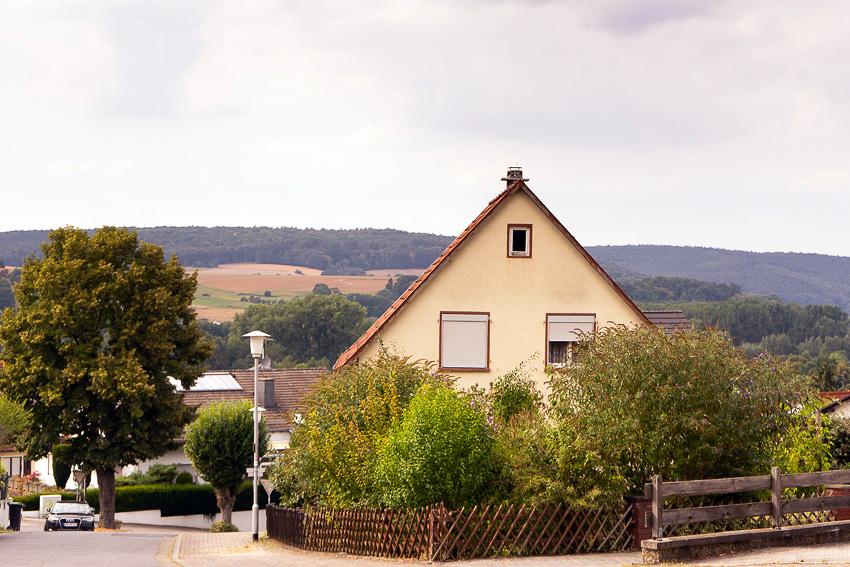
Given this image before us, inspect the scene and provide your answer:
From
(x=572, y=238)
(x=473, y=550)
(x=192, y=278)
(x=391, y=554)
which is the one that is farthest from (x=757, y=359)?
(x=192, y=278)

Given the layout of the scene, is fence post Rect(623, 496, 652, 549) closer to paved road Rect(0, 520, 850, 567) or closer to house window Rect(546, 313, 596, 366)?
paved road Rect(0, 520, 850, 567)

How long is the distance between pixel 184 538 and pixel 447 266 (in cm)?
1388

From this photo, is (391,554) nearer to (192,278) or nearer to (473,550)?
(473,550)

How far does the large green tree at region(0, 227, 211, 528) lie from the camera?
38.4m

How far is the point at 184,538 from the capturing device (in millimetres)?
33969

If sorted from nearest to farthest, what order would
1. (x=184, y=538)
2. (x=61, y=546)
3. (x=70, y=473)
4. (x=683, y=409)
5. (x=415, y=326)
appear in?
(x=683, y=409), (x=61, y=546), (x=415, y=326), (x=184, y=538), (x=70, y=473)

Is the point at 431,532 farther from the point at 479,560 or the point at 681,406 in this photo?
the point at 681,406

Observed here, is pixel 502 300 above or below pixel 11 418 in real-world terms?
above

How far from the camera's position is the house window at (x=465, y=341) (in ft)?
96.6

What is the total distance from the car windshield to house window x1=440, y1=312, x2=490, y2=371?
20623mm

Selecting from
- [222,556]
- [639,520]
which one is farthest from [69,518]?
[639,520]

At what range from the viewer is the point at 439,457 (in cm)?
1858

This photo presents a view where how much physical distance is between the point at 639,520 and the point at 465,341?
11.9 m

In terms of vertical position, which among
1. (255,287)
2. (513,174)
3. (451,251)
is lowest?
(451,251)
